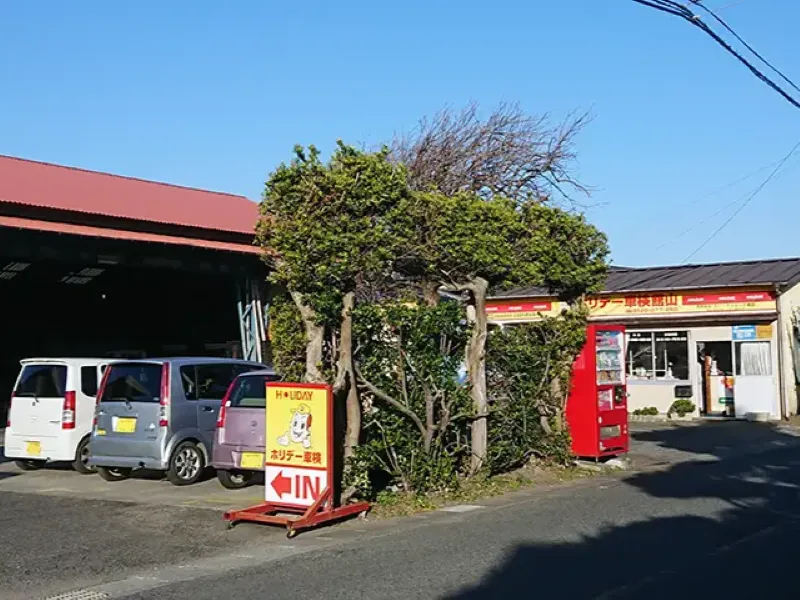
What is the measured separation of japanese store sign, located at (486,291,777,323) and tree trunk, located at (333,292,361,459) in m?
12.9

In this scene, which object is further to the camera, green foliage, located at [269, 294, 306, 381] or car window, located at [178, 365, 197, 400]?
car window, located at [178, 365, 197, 400]

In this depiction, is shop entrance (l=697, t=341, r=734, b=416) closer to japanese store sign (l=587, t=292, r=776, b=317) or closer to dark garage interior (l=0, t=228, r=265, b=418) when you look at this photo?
japanese store sign (l=587, t=292, r=776, b=317)

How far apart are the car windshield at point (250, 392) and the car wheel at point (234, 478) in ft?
3.35

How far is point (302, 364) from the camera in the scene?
39.2 feet

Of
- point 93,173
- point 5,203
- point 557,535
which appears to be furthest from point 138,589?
point 93,173

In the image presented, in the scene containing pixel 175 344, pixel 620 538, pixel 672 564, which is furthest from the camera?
pixel 175 344

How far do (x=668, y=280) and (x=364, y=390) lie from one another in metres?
18.1

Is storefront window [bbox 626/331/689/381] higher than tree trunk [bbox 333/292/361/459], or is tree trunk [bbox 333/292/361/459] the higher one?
storefront window [bbox 626/331/689/381]

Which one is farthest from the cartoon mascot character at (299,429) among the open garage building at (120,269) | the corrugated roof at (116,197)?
the corrugated roof at (116,197)

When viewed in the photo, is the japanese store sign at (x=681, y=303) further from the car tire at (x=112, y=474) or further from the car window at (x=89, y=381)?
the car tire at (x=112, y=474)

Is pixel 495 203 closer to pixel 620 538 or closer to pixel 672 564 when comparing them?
pixel 620 538

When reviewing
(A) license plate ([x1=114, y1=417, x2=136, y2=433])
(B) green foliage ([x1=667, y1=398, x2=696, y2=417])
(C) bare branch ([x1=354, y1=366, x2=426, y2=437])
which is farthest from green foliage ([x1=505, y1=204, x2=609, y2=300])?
(B) green foliage ([x1=667, y1=398, x2=696, y2=417])

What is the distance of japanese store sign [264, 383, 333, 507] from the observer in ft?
34.1

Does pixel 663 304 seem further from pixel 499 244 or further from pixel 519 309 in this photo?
pixel 499 244
